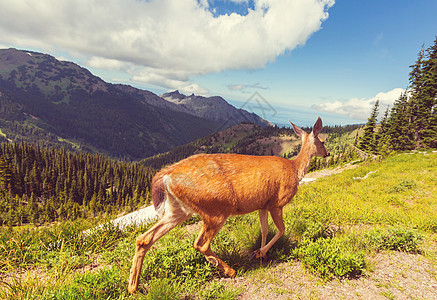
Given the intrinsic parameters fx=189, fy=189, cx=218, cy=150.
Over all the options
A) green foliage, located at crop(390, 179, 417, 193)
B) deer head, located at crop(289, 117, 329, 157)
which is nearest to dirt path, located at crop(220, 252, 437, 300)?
deer head, located at crop(289, 117, 329, 157)

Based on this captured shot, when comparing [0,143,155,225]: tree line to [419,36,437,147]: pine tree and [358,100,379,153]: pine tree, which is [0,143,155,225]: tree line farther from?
[419,36,437,147]: pine tree

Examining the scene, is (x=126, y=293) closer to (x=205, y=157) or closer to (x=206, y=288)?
(x=206, y=288)

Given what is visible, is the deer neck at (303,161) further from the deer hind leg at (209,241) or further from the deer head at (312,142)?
the deer hind leg at (209,241)

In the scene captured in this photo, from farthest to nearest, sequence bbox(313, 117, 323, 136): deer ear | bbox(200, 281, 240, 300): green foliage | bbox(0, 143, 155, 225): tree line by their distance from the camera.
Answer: bbox(0, 143, 155, 225): tree line → bbox(313, 117, 323, 136): deer ear → bbox(200, 281, 240, 300): green foliage

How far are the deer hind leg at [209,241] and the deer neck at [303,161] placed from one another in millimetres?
2463

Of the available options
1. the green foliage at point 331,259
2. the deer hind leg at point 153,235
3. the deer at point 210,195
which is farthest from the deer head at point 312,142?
the deer hind leg at point 153,235

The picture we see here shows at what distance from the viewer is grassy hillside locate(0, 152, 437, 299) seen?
338 cm

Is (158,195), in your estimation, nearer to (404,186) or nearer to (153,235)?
(153,235)

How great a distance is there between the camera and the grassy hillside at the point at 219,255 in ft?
11.1

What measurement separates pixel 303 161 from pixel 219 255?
10.7 feet

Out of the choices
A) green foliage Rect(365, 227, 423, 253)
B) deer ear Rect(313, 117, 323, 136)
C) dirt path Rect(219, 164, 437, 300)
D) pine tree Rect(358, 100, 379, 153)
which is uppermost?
pine tree Rect(358, 100, 379, 153)

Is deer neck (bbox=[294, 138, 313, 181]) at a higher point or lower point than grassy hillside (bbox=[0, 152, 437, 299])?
higher

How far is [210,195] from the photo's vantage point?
3.75m

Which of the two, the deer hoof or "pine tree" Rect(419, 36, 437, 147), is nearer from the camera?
the deer hoof
